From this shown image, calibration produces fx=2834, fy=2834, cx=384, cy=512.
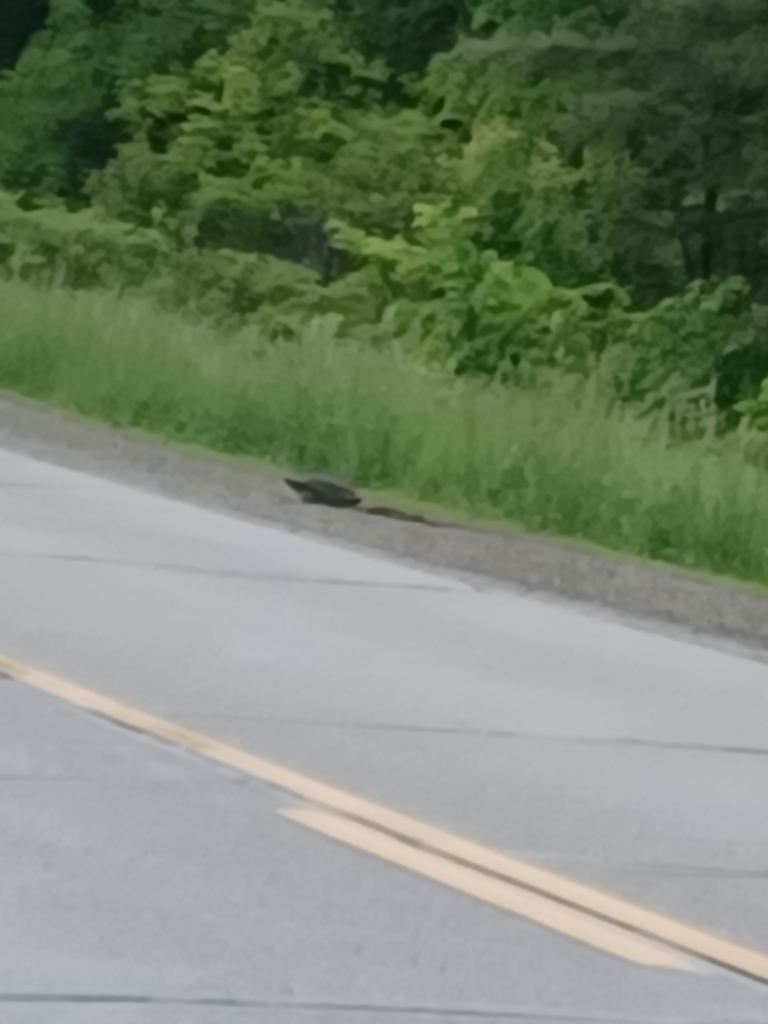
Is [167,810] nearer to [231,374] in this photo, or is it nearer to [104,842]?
[104,842]

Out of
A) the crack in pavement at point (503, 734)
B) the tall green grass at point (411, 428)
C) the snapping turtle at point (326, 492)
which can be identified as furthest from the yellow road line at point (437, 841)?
the snapping turtle at point (326, 492)

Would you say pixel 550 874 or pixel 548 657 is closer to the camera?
pixel 550 874

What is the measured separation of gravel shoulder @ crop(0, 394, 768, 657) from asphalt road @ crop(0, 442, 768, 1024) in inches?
15.6

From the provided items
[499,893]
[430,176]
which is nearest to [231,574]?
[499,893]

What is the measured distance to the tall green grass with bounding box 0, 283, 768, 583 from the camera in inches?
543

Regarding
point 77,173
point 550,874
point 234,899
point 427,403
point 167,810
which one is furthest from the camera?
point 77,173

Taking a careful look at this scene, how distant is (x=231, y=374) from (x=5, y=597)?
7.94 meters

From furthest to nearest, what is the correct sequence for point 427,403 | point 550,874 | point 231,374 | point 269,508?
point 231,374 < point 427,403 < point 269,508 < point 550,874

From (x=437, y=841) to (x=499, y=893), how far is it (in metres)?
0.50

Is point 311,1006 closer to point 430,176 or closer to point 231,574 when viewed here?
point 231,574

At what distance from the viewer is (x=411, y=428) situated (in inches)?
629

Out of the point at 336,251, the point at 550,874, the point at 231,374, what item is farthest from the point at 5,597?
the point at 336,251

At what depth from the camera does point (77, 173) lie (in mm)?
39938

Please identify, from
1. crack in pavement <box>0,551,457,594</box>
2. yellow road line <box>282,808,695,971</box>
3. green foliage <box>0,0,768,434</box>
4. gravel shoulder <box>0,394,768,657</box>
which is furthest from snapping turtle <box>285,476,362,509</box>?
yellow road line <box>282,808,695,971</box>
